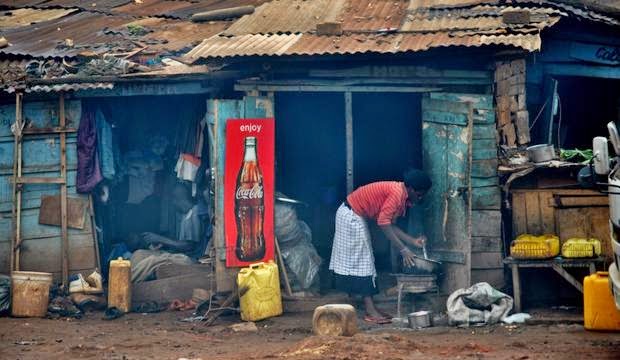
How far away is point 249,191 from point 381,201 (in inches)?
66.3

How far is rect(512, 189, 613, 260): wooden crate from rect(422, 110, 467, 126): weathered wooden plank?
1116 mm

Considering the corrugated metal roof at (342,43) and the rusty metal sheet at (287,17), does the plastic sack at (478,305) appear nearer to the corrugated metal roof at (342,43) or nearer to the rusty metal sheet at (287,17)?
the corrugated metal roof at (342,43)

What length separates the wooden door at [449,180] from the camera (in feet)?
38.8

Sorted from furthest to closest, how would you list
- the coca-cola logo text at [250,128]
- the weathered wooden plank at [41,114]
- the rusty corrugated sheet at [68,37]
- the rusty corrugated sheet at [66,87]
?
the rusty corrugated sheet at [68,37] → the weathered wooden plank at [41,114] → the rusty corrugated sheet at [66,87] → the coca-cola logo text at [250,128]

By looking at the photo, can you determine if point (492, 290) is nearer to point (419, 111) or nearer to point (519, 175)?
point (519, 175)

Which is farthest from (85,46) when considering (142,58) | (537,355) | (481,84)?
(537,355)

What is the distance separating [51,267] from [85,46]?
311cm

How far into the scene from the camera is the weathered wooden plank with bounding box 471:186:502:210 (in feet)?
39.5

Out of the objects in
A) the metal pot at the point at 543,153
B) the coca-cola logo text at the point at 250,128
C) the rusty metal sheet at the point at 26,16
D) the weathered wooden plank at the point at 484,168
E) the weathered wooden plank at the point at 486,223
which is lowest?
the weathered wooden plank at the point at 486,223

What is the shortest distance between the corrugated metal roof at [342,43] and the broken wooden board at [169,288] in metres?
2.73

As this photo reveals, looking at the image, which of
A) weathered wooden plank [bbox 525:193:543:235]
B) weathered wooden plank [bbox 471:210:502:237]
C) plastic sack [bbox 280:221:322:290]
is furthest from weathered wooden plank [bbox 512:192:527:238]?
plastic sack [bbox 280:221:322:290]

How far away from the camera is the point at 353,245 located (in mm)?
12016

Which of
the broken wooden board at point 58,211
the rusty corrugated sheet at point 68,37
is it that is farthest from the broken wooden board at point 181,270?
the rusty corrugated sheet at point 68,37

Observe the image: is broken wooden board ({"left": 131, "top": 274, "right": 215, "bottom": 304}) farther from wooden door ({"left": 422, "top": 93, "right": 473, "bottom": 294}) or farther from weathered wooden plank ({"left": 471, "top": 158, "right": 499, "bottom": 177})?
weathered wooden plank ({"left": 471, "top": 158, "right": 499, "bottom": 177})
